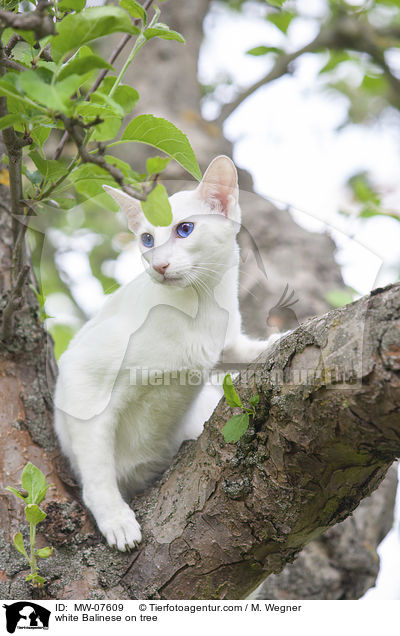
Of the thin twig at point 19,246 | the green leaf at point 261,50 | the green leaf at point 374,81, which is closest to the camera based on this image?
the thin twig at point 19,246

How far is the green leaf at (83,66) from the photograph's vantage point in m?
0.95

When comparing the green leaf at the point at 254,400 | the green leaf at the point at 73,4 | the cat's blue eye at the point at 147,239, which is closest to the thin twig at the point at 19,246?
the cat's blue eye at the point at 147,239

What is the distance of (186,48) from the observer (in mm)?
3398

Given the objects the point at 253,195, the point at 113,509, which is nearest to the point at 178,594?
the point at 113,509

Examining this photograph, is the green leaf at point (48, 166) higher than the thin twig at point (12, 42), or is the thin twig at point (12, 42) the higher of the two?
the thin twig at point (12, 42)

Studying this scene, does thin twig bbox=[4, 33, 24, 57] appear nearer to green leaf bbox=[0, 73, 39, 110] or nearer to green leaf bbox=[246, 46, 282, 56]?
green leaf bbox=[0, 73, 39, 110]

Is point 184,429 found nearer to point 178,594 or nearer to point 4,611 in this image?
point 178,594

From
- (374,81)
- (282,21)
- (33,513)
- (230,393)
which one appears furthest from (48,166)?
(374,81)

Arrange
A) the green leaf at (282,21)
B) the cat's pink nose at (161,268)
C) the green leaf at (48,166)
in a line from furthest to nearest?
the green leaf at (282,21)
the cat's pink nose at (161,268)
the green leaf at (48,166)

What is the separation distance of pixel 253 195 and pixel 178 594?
1.60m

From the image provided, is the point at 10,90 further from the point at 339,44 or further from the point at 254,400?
the point at 339,44

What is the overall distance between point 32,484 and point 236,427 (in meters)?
0.52

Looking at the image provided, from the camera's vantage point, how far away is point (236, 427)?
1.24 metres

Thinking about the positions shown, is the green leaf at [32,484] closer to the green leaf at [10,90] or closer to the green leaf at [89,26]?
the green leaf at [10,90]
